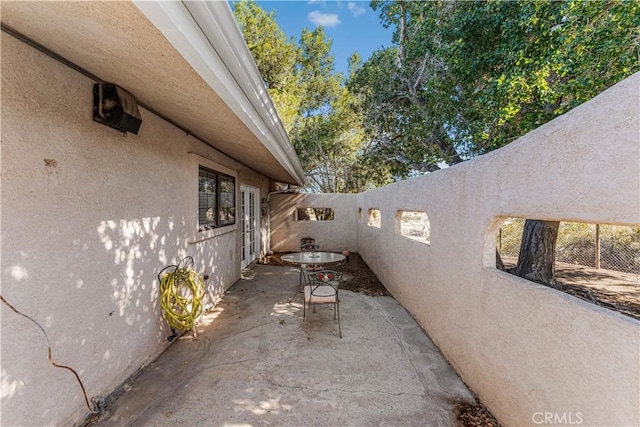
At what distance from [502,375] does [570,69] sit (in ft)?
13.1

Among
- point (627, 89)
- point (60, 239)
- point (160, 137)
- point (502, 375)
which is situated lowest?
point (502, 375)

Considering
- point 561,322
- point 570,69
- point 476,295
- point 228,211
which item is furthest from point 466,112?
point 228,211

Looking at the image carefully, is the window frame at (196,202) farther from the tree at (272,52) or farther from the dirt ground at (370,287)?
the tree at (272,52)

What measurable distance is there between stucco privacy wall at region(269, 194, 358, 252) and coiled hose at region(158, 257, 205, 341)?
7410 millimetres

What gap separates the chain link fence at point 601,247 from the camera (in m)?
7.27

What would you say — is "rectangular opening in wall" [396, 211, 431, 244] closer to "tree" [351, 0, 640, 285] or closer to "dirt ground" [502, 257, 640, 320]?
"tree" [351, 0, 640, 285]

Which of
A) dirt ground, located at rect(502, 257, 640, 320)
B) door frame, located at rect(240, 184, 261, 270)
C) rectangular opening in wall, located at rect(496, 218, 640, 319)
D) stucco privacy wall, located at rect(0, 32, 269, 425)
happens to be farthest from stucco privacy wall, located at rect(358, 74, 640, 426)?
door frame, located at rect(240, 184, 261, 270)

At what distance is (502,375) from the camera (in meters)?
2.23

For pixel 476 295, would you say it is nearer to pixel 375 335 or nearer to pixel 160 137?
pixel 375 335

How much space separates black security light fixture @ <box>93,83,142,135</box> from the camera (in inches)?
93.2

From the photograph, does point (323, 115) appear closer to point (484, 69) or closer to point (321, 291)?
point (484, 69)

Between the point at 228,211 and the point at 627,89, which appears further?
the point at 228,211

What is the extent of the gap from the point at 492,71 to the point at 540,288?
15.9 ft

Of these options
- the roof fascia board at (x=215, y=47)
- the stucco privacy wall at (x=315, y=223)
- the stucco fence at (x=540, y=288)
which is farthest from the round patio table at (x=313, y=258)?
the stucco privacy wall at (x=315, y=223)
